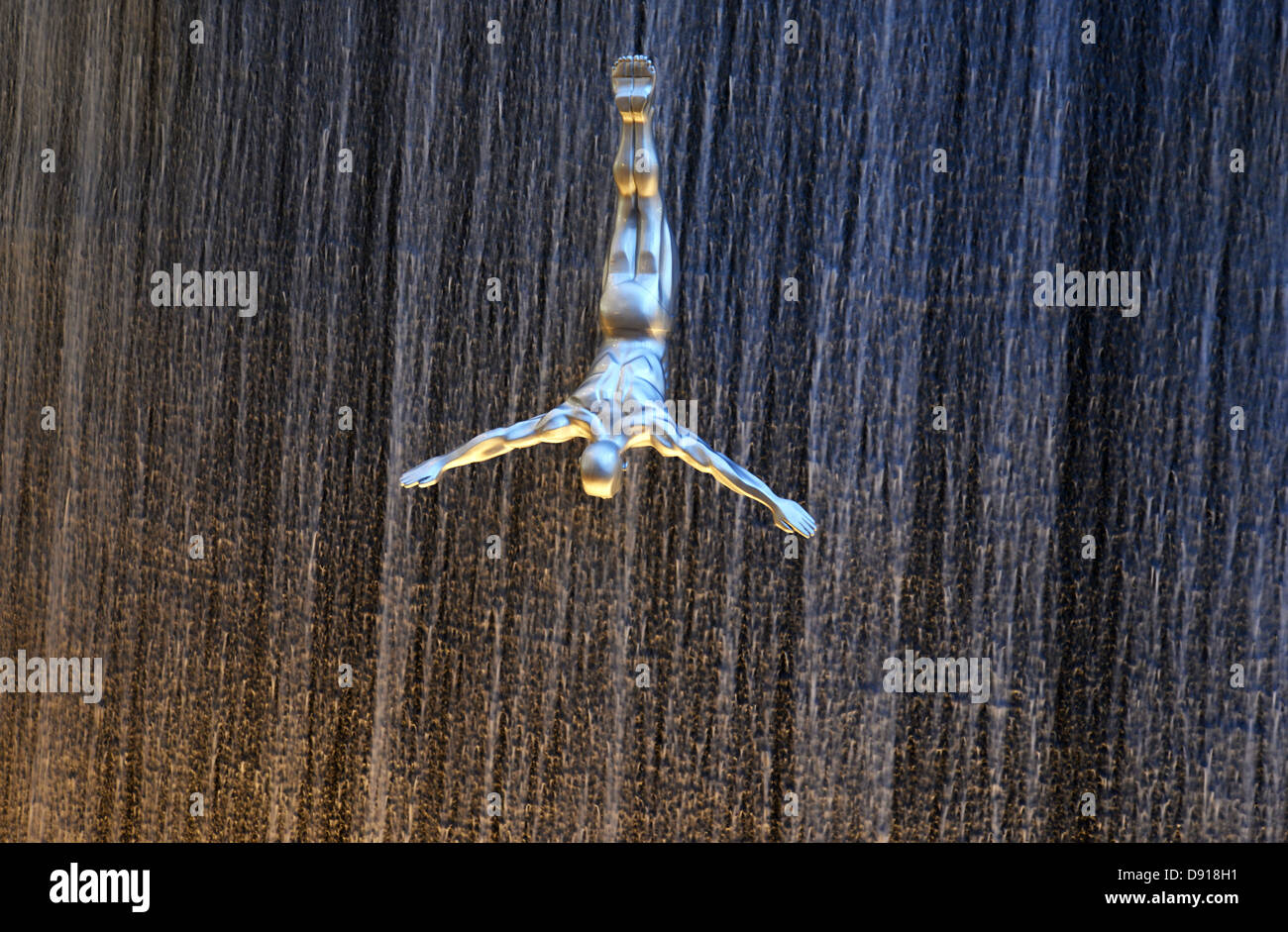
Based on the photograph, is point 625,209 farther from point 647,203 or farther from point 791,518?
point 791,518

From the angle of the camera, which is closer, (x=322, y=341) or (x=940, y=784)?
(x=940, y=784)

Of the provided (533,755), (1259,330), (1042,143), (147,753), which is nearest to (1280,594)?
(1259,330)

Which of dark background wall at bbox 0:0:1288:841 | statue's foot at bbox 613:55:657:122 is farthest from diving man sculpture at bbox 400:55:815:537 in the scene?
dark background wall at bbox 0:0:1288:841

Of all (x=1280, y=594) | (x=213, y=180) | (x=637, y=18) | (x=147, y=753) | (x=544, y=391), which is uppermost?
(x=637, y=18)

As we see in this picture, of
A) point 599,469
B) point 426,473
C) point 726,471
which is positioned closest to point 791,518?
point 726,471

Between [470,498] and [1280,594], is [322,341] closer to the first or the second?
[470,498]

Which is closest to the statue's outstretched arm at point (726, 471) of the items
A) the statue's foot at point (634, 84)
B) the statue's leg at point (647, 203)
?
the statue's leg at point (647, 203)

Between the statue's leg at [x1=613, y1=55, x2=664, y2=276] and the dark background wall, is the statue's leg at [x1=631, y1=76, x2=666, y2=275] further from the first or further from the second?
the dark background wall
